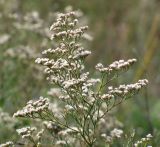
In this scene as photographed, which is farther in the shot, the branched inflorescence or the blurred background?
the blurred background

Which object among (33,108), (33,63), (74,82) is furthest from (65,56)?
(33,63)

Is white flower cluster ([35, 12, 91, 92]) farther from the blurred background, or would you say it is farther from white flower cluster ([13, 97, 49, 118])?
the blurred background

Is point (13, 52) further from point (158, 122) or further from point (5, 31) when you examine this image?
point (158, 122)

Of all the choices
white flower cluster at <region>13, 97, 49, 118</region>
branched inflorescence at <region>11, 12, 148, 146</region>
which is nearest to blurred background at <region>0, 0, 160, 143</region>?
branched inflorescence at <region>11, 12, 148, 146</region>

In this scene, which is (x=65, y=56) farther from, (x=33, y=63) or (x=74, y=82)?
(x=33, y=63)

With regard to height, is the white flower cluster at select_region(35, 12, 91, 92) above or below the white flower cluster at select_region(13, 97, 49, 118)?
above

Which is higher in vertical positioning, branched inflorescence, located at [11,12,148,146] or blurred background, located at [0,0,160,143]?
blurred background, located at [0,0,160,143]

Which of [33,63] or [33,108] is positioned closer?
[33,108]

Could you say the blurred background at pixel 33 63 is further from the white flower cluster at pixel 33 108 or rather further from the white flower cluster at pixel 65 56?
the white flower cluster at pixel 33 108

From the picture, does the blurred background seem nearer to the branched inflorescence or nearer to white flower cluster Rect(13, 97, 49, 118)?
the branched inflorescence

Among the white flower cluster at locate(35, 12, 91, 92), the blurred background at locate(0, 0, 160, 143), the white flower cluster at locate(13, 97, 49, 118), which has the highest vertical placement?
A: the blurred background at locate(0, 0, 160, 143)

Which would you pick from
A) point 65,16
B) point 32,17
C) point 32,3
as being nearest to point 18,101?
point 32,17
